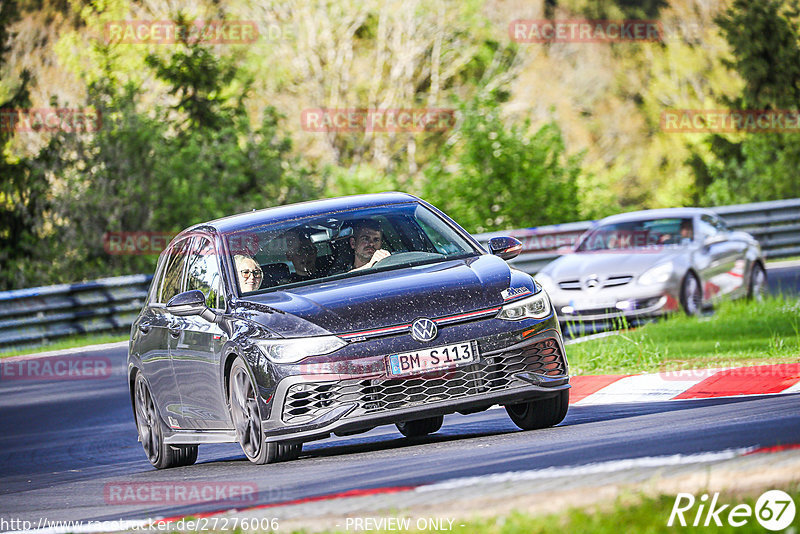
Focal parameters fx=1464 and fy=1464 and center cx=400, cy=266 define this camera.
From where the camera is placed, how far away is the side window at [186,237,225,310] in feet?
30.9

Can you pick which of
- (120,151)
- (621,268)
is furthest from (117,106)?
(621,268)

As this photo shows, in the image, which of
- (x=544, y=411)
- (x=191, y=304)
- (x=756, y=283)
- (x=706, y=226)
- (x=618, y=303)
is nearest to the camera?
(x=544, y=411)

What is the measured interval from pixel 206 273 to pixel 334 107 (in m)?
35.8

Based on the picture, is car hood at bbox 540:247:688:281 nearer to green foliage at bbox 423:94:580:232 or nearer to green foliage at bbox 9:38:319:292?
green foliage at bbox 423:94:580:232

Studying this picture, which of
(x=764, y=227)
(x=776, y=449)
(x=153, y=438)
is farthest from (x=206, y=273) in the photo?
(x=764, y=227)

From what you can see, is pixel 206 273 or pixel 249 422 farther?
pixel 206 273

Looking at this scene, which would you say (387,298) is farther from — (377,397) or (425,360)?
(377,397)

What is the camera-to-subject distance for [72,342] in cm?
2134

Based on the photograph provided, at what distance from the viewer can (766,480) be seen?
552 centimetres

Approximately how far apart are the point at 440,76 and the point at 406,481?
132ft

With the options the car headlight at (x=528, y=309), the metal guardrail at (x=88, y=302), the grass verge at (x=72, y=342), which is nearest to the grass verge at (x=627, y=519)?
the car headlight at (x=528, y=309)

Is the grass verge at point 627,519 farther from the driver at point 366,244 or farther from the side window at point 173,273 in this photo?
the side window at point 173,273

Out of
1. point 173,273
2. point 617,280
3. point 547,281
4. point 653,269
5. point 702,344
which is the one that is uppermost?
point 173,273

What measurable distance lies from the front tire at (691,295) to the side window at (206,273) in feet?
26.9
